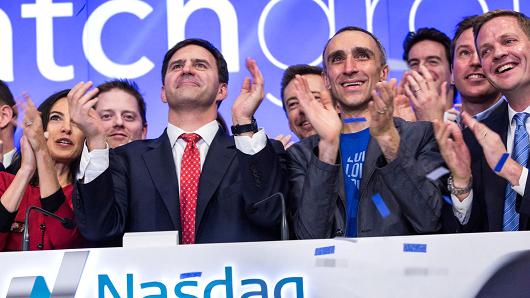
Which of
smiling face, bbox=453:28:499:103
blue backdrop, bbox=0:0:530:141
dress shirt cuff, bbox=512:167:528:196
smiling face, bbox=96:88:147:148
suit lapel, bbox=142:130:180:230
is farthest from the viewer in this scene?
blue backdrop, bbox=0:0:530:141

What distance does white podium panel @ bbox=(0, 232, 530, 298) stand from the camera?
192cm

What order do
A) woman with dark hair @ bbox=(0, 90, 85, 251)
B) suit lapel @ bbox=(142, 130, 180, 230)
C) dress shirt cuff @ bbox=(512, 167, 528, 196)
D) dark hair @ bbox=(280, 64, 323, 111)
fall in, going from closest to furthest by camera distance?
1. dress shirt cuff @ bbox=(512, 167, 528, 196)
2. suit lapel @ bbox=(142, 130, 180, 230)
3. woman with dark hair @ bbox=(0, 90, 85, 251)
4. dark hair @ bbox=(280, 64, 323, 111)

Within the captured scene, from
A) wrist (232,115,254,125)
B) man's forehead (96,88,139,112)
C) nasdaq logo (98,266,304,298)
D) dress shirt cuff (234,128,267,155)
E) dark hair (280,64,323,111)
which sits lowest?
nasdaq logo (98,266,304,298)

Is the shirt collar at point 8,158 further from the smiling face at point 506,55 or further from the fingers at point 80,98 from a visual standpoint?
the smiling face at point 506,55

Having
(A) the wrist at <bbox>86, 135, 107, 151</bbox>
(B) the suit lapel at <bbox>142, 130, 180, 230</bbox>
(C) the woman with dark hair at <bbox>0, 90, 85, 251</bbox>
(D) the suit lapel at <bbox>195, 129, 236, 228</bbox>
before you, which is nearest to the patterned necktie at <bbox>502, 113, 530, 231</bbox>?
(D) the suit lapel at <bbox>195, 129, 236, 228</bbox>

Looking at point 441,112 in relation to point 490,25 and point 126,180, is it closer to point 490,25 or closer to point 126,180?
point 490,25

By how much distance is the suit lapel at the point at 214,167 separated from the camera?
2623 millimetres

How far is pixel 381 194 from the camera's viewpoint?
2.51 meters

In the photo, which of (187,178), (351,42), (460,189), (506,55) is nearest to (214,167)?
(187,178)

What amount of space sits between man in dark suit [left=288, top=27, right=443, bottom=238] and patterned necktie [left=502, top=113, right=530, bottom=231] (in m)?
0.20

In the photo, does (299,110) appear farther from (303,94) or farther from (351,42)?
(303,94)

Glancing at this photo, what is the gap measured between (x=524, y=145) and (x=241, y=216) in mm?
900

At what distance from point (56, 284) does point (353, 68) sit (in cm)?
131

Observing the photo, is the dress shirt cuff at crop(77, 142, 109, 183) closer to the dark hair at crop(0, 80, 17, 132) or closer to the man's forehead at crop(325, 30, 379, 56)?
the man's forehead at crop(325, 30, 379, 56)
